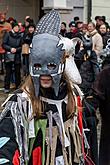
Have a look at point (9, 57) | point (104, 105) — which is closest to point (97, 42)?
point (9, 57)

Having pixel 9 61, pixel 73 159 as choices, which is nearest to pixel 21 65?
pixel 9 61

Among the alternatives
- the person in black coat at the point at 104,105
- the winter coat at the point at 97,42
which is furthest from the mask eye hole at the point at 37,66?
the winter coat at the point at 97,42

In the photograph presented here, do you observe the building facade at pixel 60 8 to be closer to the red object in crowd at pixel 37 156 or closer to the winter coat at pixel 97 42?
the winter coat at pixel 97 42

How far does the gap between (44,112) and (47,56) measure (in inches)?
11.0

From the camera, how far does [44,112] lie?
2723 mm

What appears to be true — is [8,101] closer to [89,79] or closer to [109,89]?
[109,89]

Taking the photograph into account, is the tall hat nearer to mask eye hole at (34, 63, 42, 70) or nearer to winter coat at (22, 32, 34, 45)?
mask eye hole at (34, 63, 42, 70)

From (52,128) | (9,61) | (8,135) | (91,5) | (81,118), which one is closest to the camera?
(8,135)

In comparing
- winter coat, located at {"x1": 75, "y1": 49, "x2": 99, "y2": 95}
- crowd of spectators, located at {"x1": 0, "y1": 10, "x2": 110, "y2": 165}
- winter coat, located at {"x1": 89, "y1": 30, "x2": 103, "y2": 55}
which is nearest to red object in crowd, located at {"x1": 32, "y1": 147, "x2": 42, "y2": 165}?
winter coat, located at {"x1": 75, "y1": 49, "x2": 99, "y2": 95}

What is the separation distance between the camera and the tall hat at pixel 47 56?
2682mm

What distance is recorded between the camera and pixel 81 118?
293 centimetres

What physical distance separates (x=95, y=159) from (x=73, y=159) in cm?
30

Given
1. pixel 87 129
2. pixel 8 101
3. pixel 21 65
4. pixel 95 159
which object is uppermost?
pixel 8 101

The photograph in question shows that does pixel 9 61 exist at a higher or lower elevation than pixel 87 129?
lower
